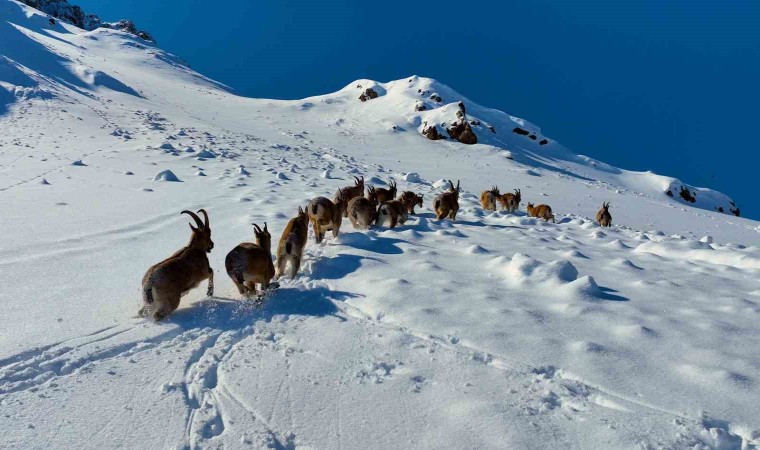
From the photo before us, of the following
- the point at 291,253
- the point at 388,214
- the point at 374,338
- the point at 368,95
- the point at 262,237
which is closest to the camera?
the point at 374,338

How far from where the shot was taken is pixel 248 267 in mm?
5250

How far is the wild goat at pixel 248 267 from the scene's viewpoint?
522 centimetres

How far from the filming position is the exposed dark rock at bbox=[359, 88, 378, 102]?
48.3 m

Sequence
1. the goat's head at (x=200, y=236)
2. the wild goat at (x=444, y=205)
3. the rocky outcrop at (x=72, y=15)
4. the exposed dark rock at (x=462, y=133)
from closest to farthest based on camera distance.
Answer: the goat's head at (x=200, y=236) < the wild goat at (x=444, y=205) < the exposed dark rock at (x=462, y=133) < the rocky outcrop at (x=72, y=15)

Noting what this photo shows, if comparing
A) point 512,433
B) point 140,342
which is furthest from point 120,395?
point 512,433

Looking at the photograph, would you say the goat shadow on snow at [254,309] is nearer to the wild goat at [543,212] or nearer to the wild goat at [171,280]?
the wild goat at [171,280]

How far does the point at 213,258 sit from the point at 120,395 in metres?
3.70

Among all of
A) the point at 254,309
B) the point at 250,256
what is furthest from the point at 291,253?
the point at 254,309

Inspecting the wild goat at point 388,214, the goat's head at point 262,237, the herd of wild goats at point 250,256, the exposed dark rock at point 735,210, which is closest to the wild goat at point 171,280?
the herd of wild goats at point 250,256

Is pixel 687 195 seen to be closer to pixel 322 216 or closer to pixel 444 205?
pixel 444 205

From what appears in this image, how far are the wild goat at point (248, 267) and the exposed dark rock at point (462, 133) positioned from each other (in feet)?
113

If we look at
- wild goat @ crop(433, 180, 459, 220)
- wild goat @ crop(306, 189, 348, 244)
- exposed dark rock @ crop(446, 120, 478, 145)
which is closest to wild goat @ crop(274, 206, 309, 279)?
wild goat @ crop(306, 189, 348, 244)

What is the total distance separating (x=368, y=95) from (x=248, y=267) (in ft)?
149

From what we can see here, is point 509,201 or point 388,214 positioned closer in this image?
point 388,214
